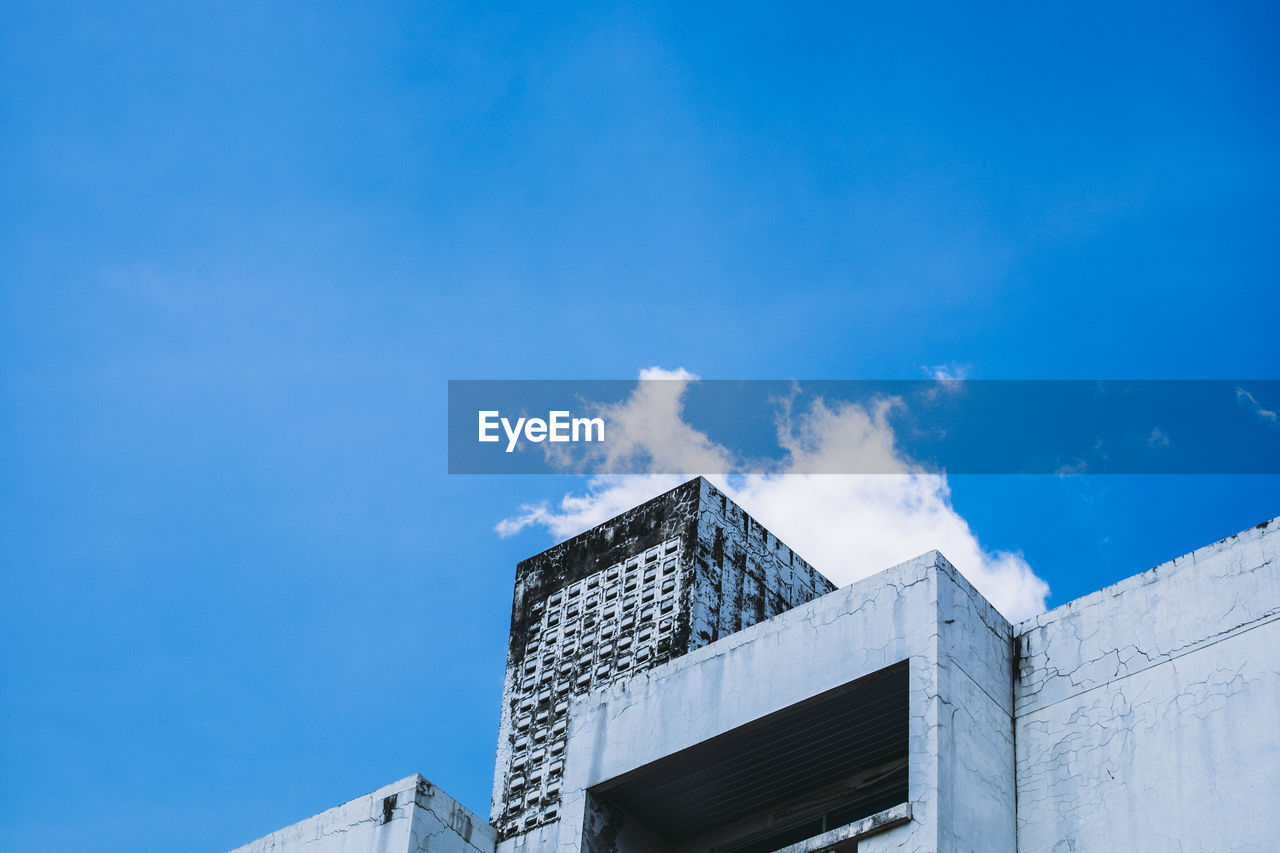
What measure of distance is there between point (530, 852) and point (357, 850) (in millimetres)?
1644

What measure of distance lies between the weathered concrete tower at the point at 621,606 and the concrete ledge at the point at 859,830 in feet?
21.1

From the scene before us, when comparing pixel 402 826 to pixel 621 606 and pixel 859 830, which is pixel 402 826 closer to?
pixel 859 830

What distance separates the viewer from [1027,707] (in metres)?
13.6

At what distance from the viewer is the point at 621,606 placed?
2120 centimetres

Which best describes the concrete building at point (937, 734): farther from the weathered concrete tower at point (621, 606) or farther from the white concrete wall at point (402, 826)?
the weathered concrete tower at point (621, 606)

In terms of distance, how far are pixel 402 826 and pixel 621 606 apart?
6094mm

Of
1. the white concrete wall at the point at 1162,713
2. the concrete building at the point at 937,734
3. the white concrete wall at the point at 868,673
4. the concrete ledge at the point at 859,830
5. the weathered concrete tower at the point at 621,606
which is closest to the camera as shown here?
the white concrete wall at the point at 1162,713

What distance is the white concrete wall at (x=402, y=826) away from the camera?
15633mm

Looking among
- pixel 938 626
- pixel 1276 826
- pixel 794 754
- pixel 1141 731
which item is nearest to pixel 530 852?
pixel 794 754

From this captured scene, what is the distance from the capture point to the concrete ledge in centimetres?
1245

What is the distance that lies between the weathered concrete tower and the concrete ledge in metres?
6.43

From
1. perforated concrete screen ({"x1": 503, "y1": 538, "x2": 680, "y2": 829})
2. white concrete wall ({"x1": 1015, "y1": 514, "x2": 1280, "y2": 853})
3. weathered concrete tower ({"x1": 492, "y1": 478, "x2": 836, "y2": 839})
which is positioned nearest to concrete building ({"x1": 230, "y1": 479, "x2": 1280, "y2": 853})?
white concrete wall ({"x1": 1015, "y1": 514, "x2": 1280, "y2": 853})

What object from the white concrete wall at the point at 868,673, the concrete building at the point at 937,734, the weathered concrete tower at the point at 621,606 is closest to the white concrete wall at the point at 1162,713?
the concrete building at the point at 937,734

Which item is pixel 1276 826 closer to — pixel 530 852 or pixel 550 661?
pixel 530 852
